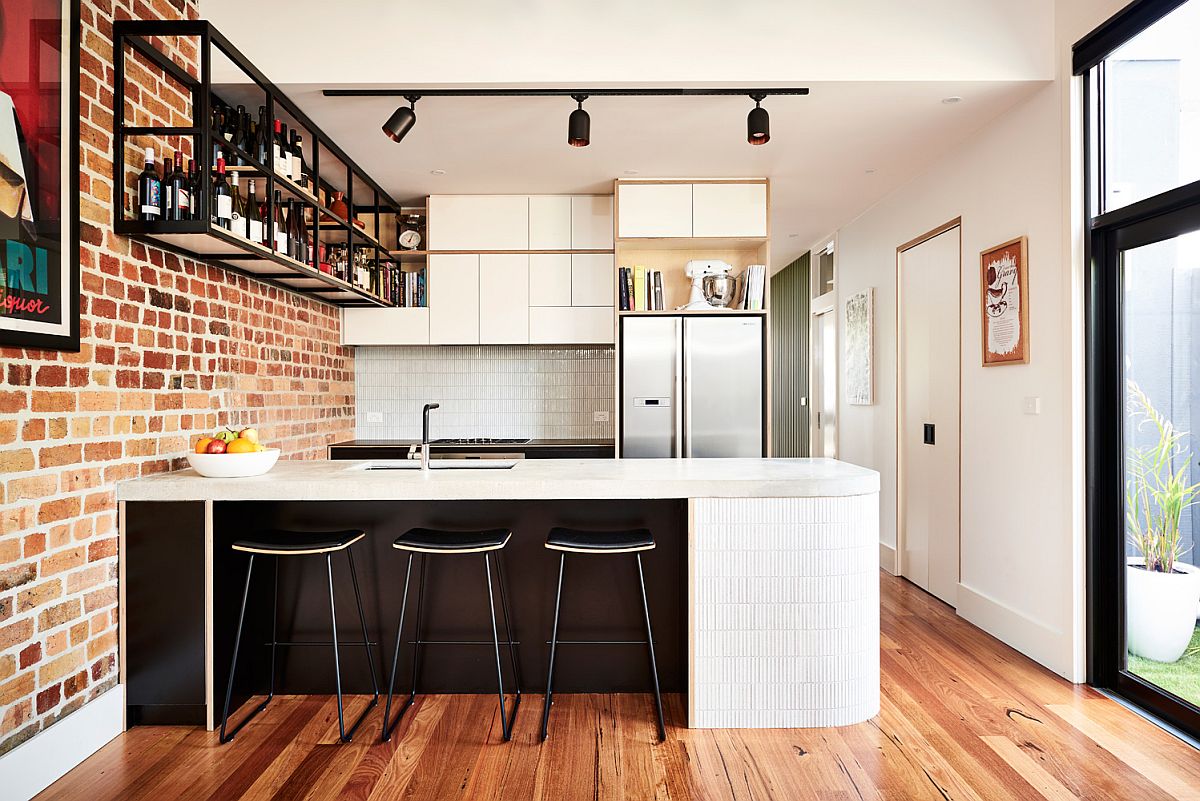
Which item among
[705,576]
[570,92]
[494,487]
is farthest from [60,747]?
[570,92]

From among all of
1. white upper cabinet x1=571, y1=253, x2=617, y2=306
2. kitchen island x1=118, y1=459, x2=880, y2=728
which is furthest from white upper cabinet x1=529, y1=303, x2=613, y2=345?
kitchen island x1=118, y1=459, x2=880, y2=728

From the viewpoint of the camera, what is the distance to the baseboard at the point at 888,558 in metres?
5.09

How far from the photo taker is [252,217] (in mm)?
3389

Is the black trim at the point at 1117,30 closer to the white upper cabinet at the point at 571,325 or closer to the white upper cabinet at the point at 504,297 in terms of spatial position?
the white upper cabinet at the point at 571,325

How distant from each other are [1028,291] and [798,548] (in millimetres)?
1802

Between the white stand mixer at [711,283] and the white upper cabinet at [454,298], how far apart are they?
4.55 feet

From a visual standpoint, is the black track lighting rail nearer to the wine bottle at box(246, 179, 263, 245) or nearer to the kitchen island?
the wine bottle at box(246, 179, 263, 245)

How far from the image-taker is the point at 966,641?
3.62 meters

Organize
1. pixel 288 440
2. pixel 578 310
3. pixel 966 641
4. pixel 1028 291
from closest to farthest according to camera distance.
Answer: pixel 1028 291 → pixel 966 641 → pixel 288 440 → pixel 578 310

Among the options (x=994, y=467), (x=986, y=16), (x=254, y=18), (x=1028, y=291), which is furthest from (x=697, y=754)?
(x=254, y=18)

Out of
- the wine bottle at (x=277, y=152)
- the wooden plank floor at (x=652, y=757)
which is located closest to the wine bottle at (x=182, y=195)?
the wine bottle at (x=277, y=152)

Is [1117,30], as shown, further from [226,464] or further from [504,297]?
[226,464]

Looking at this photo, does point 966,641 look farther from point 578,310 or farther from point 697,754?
point 578,310

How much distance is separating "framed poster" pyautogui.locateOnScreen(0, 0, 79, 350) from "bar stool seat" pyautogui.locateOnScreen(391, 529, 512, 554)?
48.3 inches
